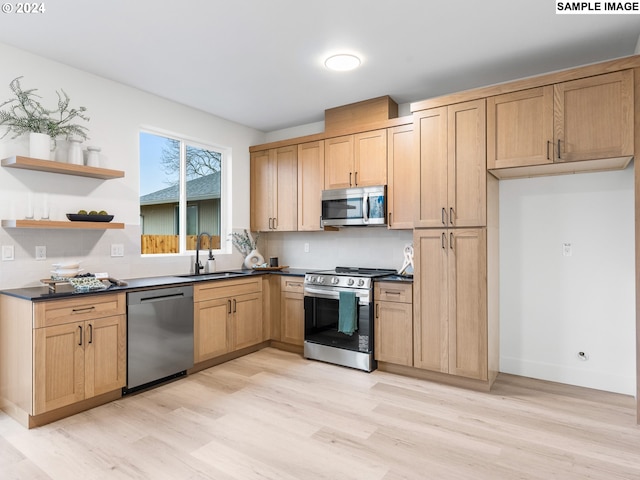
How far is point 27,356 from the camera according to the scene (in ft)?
8.29

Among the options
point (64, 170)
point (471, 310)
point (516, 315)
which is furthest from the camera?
point (516, 315)

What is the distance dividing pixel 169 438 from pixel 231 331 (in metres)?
1.58

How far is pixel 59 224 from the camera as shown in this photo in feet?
9.55

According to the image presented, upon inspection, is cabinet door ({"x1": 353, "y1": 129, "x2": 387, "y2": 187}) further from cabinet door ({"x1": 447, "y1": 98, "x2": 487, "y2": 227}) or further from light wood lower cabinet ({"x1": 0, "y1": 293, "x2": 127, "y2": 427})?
light wood lower cabinet ({"x1": 0, "y1": 293, "x2": 127, "y2": 427})

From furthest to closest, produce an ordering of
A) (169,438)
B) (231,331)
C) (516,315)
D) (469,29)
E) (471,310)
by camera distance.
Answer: (231,331) → (516,315) → (471,310) → (469,29) → (169,438)

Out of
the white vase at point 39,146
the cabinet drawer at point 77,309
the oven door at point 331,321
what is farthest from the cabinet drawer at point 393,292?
the white vase at point 39,146

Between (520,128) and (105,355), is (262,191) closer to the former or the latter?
(105,355)

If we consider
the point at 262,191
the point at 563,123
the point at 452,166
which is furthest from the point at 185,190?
the point at 563,123

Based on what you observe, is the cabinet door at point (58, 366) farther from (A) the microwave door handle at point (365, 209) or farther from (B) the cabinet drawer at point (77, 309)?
(A) the microwave door handle at point (365, 209)

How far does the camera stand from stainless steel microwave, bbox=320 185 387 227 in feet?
12.6

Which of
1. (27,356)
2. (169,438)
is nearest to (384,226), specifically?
(169,438)

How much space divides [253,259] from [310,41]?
2697 mm

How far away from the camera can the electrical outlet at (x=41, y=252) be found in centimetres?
300

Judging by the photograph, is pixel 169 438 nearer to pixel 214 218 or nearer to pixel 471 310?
pixel 471 310
